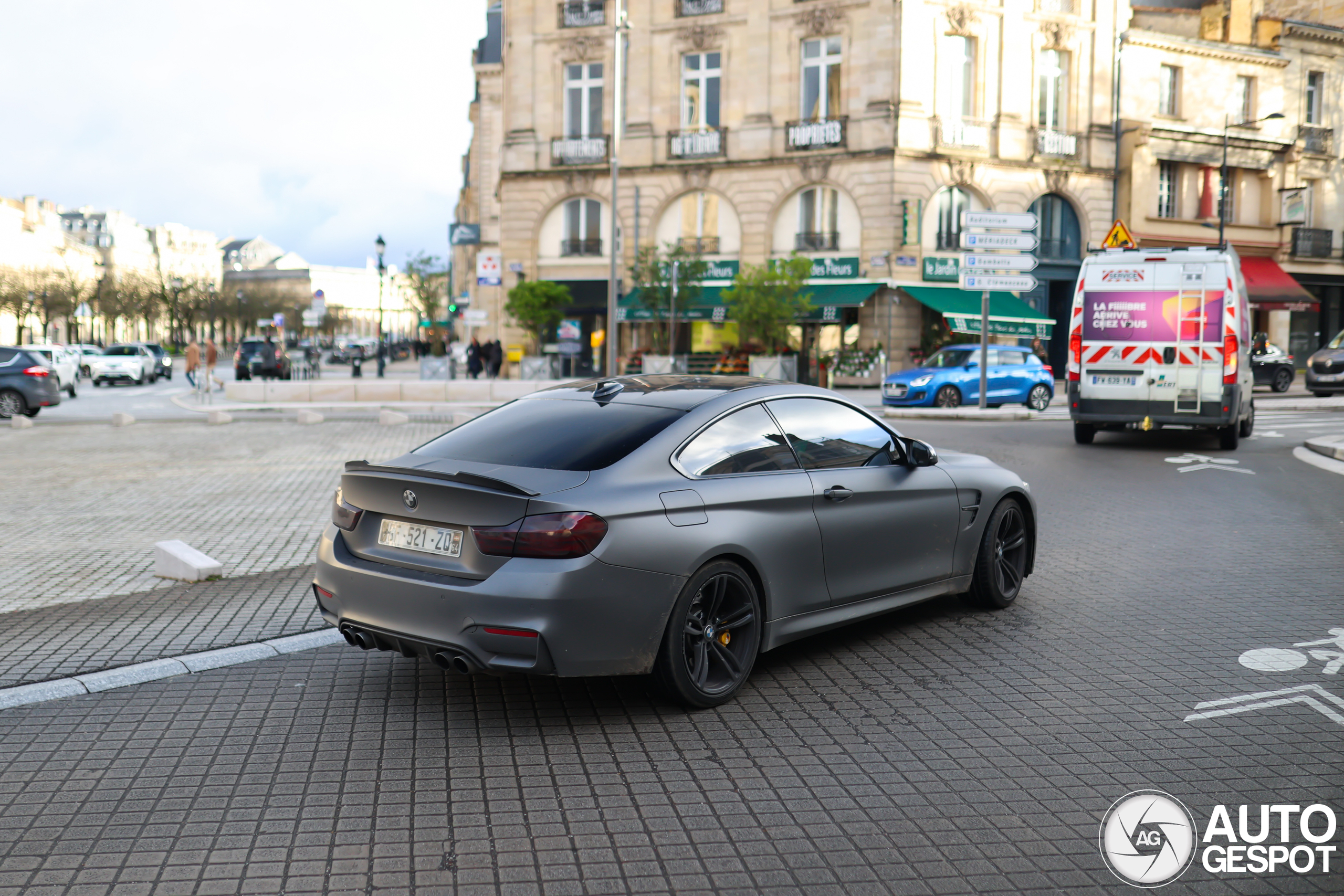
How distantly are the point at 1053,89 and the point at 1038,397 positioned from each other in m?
18.3

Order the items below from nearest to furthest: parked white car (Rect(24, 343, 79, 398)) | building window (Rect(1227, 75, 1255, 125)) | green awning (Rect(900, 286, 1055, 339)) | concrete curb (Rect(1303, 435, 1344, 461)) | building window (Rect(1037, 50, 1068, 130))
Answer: concrete curb (Rect(1303, 435, 1344, 461)), parked white car (Rect(24, 343, 79, 398)), green awning (Rect(900, 286, 1055, 339)), building window (Rect(1037, 50, 1068, 130)), building window (Rect(1227, 75, 1255, 125))

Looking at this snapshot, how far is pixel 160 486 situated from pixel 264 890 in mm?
10255

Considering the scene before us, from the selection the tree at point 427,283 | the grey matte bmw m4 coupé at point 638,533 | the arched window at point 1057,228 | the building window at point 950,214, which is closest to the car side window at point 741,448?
the grey matte bmw m4 coupé at point 638,533

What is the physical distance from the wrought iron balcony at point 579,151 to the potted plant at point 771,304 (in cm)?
927

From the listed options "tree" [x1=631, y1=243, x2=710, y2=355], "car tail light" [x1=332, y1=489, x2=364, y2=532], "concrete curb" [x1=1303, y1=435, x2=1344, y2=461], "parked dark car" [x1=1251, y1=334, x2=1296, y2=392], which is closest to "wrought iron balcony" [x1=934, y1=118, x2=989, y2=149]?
"tree" [x1=631, y1=243, x2=710, y2=355]

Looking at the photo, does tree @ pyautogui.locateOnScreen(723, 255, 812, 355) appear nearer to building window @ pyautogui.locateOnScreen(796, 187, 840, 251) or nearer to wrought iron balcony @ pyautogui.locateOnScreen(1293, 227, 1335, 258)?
building window @ pyautogui.locateOnScreen(796, 187, 840, 251)

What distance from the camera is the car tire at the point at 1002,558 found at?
6.60 m

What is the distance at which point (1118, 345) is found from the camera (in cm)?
1606

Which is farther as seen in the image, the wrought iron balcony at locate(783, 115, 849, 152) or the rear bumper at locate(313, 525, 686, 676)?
the wrought iron balcony at locate(783, 115, 849, 152)

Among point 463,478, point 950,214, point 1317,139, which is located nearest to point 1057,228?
point 950,214

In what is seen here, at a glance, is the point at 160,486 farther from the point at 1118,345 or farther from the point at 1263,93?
the point at 1263,93

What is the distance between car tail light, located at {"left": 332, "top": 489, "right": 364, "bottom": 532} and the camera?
4961mm

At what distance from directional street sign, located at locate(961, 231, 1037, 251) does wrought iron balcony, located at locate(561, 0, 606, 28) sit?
78.9 ft

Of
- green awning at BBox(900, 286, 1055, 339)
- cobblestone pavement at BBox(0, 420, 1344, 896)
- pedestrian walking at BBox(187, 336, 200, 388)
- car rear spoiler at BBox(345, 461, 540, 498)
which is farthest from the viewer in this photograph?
green awning at BBox(900, 286, 1055, 339)
